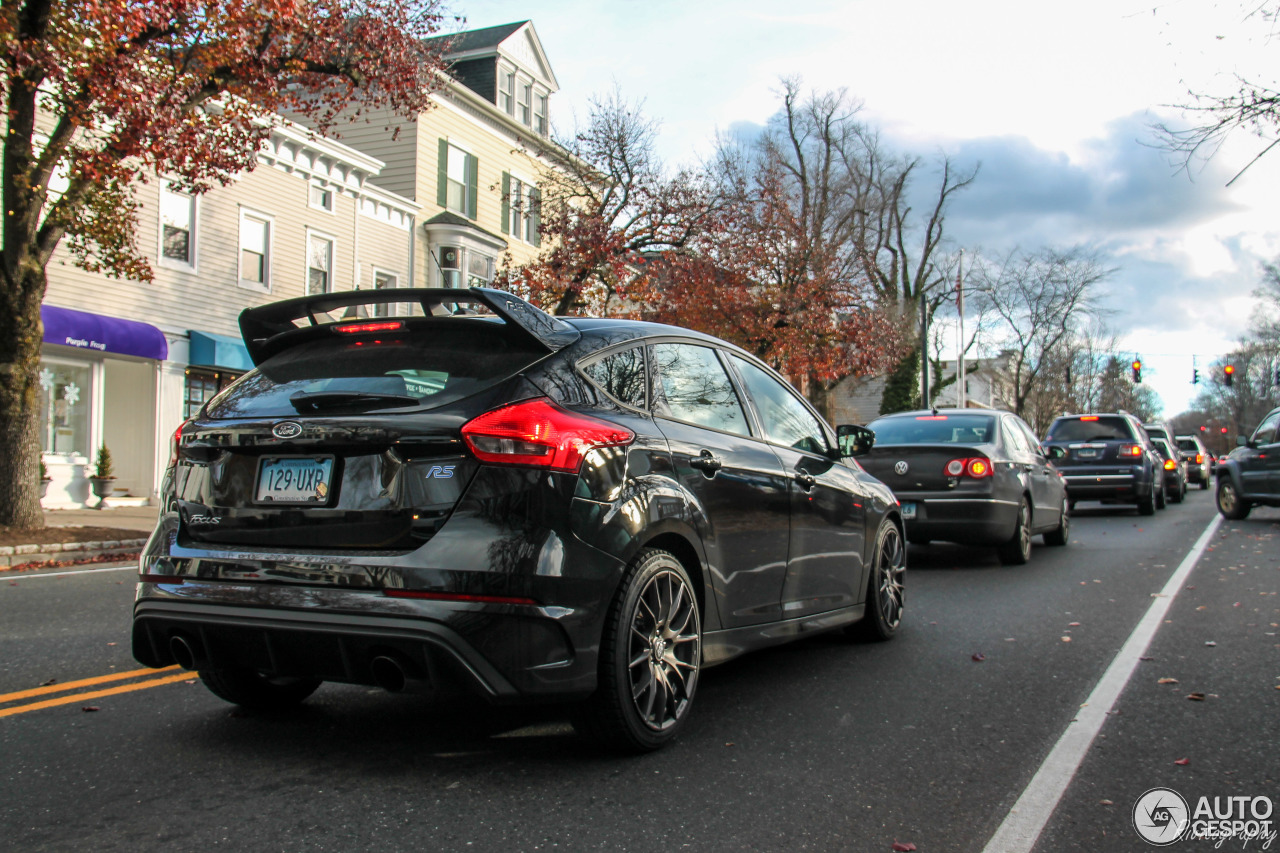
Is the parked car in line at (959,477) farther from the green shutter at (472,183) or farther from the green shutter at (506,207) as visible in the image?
the green shutter at (506,207)

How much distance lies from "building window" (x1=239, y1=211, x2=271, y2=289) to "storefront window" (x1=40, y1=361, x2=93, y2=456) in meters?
4.10

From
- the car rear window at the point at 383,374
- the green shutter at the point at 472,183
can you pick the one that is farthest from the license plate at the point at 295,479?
the green shutter at the point at 472,183

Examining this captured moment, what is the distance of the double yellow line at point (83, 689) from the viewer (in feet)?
15.5

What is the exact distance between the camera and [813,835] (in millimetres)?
3303

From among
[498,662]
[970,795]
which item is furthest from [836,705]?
[498,662]

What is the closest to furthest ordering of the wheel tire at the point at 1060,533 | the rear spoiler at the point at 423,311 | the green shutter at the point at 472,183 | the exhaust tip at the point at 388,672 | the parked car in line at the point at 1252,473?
1. the exhaust tip at the point at 388,672
2. the rear spoiler at the point at 423,311
3. the wheel tire at the point at 1060,533
4. the parked car in line at the point at 1252,473
5. the green shutter at the point at 472,183

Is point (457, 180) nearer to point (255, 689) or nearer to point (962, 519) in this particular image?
point (962, 519)

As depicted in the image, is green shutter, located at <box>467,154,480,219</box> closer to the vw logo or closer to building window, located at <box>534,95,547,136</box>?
building window, located at <box>534,95,547,136</box>

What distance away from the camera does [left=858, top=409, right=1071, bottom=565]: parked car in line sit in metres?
10.5

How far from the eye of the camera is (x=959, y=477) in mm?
10586

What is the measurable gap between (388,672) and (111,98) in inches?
431

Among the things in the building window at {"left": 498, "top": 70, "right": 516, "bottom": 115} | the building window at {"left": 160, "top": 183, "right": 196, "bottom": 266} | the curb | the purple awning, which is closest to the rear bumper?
the curb

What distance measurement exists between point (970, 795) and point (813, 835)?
2.34 feet

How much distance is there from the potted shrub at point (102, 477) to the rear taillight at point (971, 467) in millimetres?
14999
